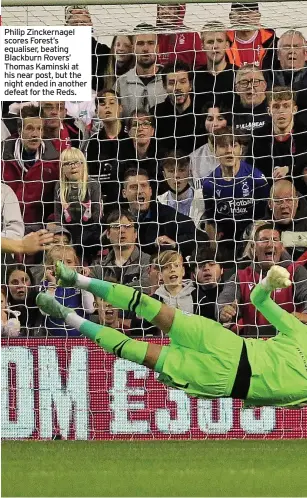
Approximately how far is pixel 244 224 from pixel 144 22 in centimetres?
124

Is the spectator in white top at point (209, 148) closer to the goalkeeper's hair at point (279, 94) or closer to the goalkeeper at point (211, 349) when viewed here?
the goalkeeper's hair at point (279, 94)

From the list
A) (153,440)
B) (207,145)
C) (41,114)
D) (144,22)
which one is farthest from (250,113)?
(153,440)

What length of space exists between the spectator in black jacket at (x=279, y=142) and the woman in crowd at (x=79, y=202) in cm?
87

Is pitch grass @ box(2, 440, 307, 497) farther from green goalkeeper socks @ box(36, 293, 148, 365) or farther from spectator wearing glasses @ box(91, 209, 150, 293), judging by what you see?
spectator wearing glasses @ box(91, 209, 150, 293)

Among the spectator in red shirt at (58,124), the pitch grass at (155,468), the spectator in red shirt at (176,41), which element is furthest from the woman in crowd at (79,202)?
the pitch grass at (155,468)

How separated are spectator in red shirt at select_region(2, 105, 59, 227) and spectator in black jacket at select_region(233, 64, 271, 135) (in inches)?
40.9

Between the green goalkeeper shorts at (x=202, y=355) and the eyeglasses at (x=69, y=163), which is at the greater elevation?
the eyeglasses at (x=69, y=163)

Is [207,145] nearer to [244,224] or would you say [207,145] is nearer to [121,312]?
[244,224]

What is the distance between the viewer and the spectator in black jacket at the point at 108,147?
6.00m

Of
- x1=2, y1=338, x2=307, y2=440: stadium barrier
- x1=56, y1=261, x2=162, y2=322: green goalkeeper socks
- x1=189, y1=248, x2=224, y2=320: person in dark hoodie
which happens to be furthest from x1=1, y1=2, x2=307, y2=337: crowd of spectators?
x1=56, y1=261, x2=162, y2=322: green goalkeeper socks

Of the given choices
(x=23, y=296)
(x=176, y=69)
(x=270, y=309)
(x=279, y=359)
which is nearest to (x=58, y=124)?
(x=176, y=69)

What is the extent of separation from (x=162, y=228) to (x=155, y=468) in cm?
130

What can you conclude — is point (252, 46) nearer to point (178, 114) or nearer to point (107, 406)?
point (178, 114)

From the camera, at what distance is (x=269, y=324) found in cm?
570
